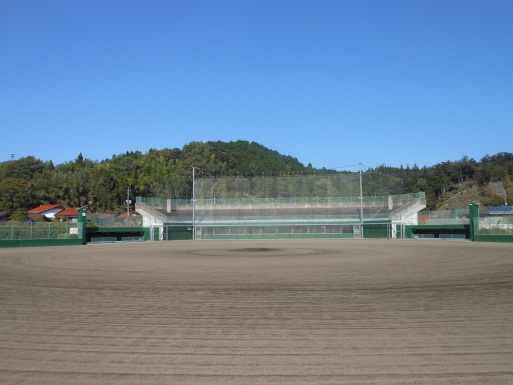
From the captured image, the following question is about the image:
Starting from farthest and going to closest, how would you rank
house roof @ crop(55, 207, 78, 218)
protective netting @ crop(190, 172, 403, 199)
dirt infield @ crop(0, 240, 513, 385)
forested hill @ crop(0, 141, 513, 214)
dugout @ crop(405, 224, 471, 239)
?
forested hill @ crop(0, 141, 513, 214) < house roof @ crop(55, 207, 78, 218) < protective netting @ crop(190, 172, 403, 199) < dugout @ crop(405, 224, 471, 239) < dirt infield @ crop(0, 240, 513, 385)

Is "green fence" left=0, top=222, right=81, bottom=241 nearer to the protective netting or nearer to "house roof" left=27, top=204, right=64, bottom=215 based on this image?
the protective netting

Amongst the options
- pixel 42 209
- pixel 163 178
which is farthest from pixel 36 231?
pixel 42 209

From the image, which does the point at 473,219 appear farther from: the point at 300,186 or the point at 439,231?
the point at 300,186

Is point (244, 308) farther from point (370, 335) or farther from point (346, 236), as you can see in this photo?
point (346, 236)

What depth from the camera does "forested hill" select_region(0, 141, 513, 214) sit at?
11344cm

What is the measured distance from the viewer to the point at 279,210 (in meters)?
75.7

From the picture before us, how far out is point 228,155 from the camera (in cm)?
14700

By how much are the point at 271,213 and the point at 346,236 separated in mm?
12305

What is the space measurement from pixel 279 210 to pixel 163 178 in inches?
1972

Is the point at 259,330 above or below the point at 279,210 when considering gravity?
below

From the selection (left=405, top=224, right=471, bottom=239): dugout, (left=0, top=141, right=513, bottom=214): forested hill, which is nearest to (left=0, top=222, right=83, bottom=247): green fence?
(left=405, top=224, right=471, bottom=239): dugout

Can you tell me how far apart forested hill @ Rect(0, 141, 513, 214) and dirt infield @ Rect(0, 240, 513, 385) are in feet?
281

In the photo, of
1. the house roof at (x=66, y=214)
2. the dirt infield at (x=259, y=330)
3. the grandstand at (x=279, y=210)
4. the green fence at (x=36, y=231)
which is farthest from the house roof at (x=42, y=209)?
the dirt infield at (x=259, y=330)

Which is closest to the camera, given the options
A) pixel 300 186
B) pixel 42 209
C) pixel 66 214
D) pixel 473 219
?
pixel 473 219
